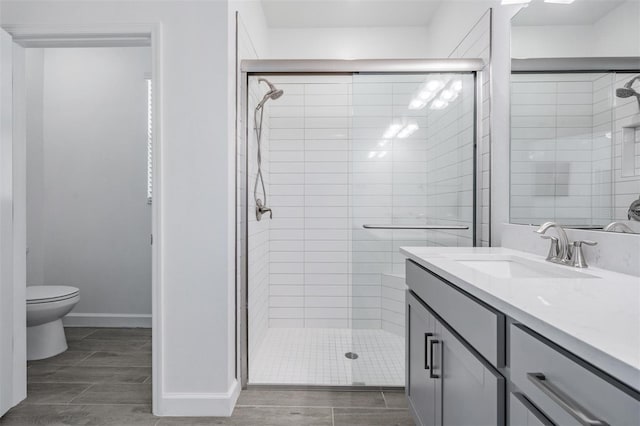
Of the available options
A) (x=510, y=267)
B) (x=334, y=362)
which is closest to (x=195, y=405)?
(x=334, y=362)

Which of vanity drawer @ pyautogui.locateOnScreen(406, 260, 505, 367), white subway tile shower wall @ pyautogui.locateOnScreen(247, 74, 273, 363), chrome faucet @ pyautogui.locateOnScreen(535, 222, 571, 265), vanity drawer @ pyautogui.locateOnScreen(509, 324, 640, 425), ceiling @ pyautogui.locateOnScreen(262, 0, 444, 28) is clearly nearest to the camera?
vanity drawer @ pyautogui.locateOnScreen(509, 324, 640, 425)

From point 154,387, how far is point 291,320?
157 centimetres

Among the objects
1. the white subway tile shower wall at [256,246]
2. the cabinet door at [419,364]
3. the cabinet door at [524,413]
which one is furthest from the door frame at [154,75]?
the cabinet door at [524,413]

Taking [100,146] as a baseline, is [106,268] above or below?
below

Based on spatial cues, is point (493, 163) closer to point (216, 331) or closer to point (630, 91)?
point (630, 91)

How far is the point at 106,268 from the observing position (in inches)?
137

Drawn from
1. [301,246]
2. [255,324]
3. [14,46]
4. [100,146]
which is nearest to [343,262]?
[301,246]

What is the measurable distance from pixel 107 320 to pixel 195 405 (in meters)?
1.89

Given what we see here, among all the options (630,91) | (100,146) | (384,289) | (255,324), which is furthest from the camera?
(100,146)

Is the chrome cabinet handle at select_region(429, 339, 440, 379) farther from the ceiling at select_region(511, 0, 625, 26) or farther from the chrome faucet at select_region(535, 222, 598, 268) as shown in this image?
the ceiling at select_region(511, 0, 625, 26)

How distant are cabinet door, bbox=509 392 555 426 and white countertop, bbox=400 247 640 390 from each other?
17 cm

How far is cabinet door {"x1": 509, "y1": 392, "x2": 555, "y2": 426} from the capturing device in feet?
2.50

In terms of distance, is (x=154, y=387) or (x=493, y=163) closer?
(x=154, y=387)

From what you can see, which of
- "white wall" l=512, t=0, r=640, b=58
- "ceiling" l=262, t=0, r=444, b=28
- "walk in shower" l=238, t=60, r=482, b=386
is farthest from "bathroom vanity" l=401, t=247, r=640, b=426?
"ceiling" l=262, t=0, r=444, b=28
